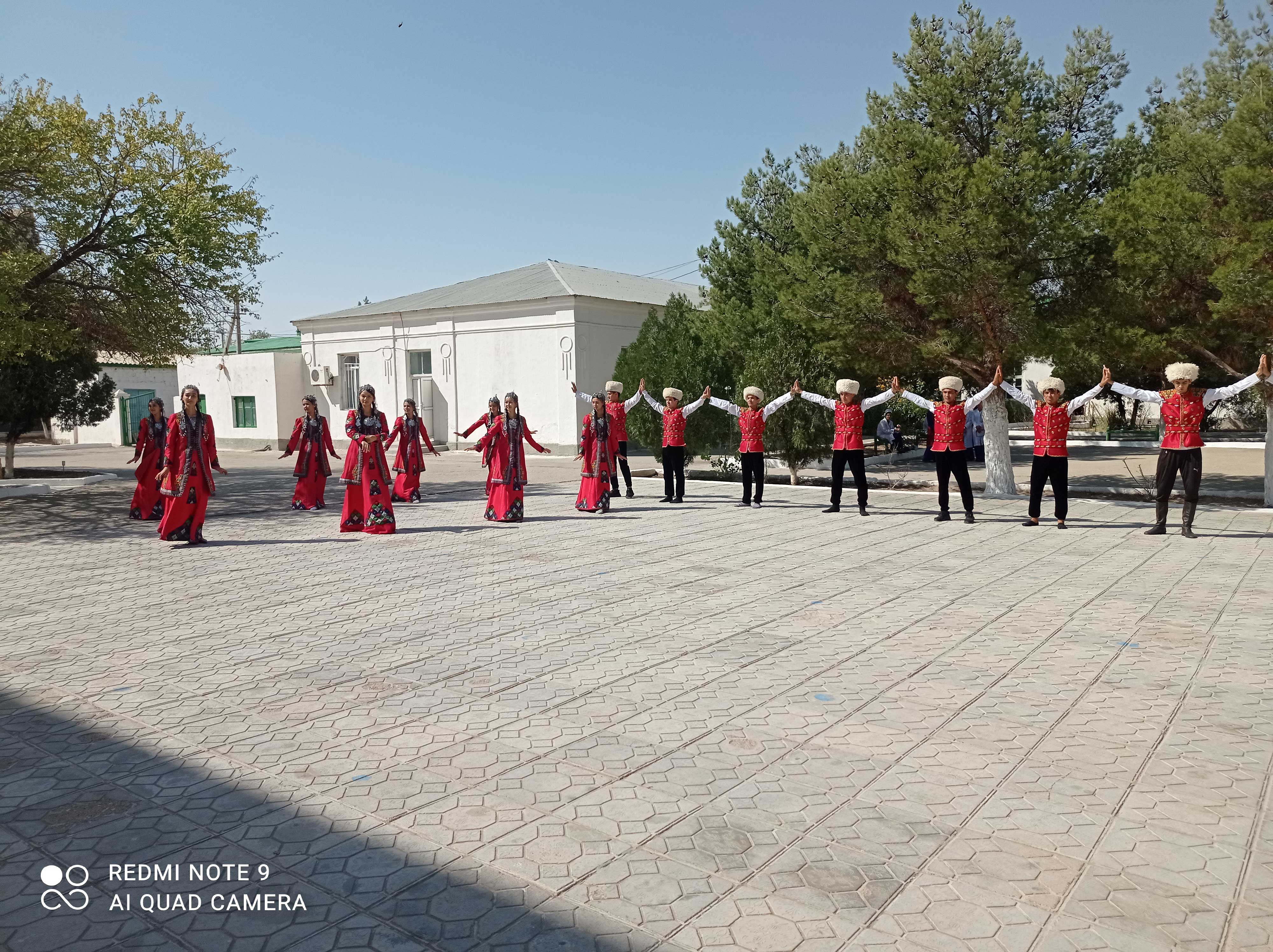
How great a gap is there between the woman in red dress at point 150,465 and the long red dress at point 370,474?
3.80m

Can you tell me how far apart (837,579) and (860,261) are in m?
8.51

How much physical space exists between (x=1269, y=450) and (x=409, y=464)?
13273 millimetres

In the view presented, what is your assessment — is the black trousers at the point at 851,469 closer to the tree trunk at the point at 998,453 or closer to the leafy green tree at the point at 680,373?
the tree trunk at the point at 998,453

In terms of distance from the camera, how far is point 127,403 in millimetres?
41500

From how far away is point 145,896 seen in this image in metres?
3.19

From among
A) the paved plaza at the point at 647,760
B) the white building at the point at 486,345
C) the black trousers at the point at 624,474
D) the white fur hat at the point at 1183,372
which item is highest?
the white building at the point at 486,345

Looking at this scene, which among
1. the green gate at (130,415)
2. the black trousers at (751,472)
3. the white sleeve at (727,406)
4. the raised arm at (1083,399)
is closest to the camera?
the raised arm at (1083,399)

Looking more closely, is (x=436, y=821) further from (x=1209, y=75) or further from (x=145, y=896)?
(x=1209, y=75)

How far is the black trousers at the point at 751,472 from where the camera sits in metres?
14.9

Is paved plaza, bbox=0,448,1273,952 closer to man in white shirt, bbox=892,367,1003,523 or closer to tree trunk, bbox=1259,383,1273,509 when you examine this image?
man in white shirt, bbox=892,367,1003,523

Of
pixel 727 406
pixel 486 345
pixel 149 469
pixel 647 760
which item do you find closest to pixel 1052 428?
pixel 727 406

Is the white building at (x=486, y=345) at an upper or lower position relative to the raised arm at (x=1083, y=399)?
upper

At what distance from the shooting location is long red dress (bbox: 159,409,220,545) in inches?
444

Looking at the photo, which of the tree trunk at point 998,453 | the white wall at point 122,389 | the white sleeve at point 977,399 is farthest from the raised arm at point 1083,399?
the white wall at point 122,389
